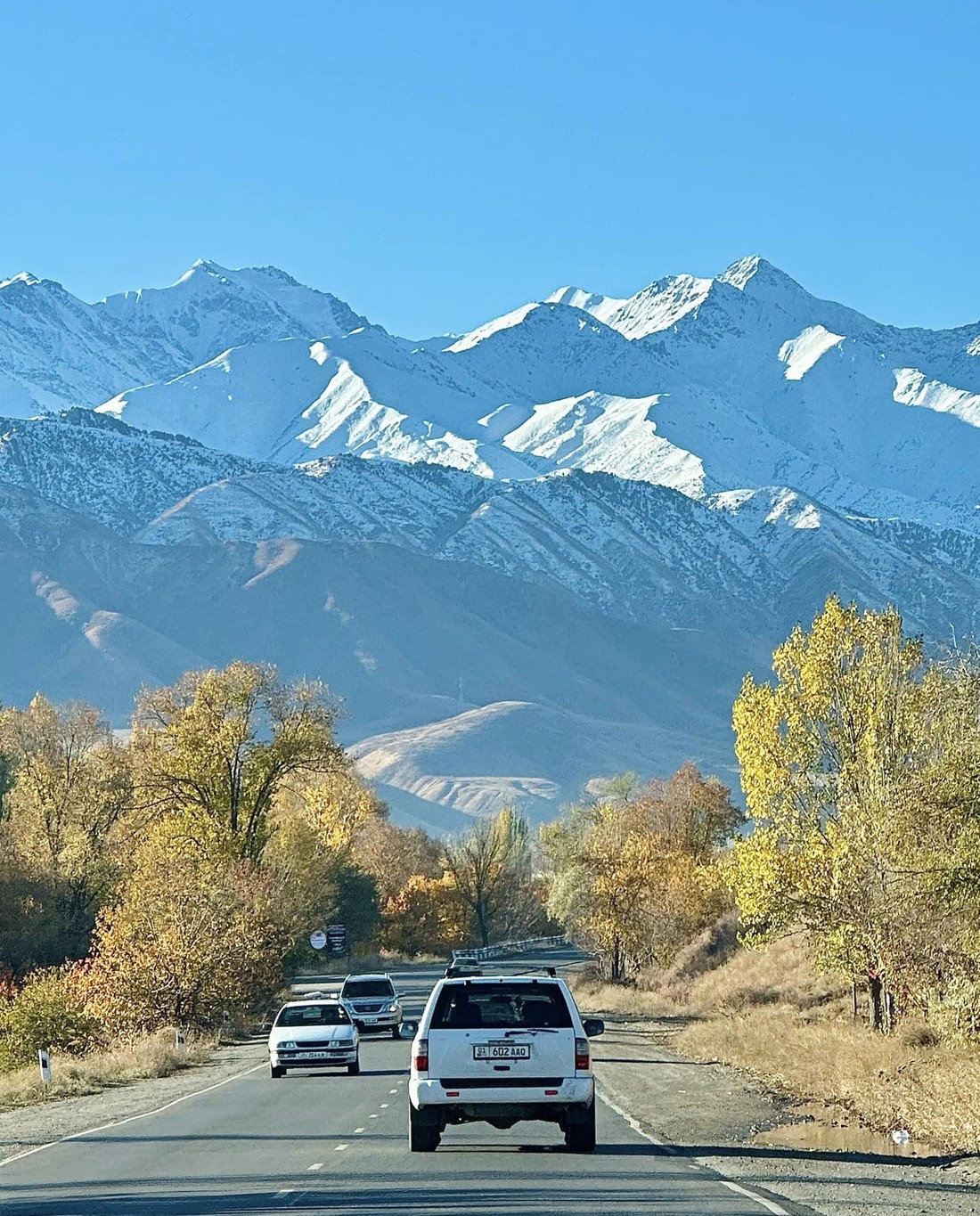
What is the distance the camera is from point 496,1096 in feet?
68.1

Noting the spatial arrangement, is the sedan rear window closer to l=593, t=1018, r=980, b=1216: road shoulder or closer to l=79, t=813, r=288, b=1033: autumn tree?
l=593, t=1018, r=980, b=1216: road shoulder

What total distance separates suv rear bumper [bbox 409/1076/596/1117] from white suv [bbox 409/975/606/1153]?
0.01 m

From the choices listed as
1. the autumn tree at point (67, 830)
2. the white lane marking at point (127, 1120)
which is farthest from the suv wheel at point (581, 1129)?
the autumn tree at point (67, 830)

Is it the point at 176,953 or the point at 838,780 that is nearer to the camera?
the point at 838,780

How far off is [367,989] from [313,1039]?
605 inches

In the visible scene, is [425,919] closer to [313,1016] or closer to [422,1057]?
[313,1016]

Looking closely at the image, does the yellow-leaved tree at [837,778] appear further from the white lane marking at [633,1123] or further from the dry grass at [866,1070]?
the white lane marking at [633,1123]

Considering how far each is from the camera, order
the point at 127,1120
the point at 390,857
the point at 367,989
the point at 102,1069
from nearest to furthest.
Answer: the point at 127,1120, the point at 102,1069, the point at 367,989, the point at 390,857

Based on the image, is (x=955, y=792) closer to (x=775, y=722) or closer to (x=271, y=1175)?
(x=271, y=1175)

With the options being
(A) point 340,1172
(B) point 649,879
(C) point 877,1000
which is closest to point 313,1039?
(C) point 877,1000

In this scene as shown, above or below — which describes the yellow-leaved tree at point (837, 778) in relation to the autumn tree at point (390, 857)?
below

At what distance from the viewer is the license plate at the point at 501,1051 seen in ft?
68.4

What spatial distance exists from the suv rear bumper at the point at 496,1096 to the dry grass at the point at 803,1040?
5.81 metres

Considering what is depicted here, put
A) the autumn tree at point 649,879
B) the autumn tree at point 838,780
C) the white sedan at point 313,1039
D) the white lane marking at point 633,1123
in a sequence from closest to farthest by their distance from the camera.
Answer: the white lane marking at point 633,1123 → the autumn tree at point 838,780 → the white sedan at point 313,1039 → the autumn tree at point 649,879
